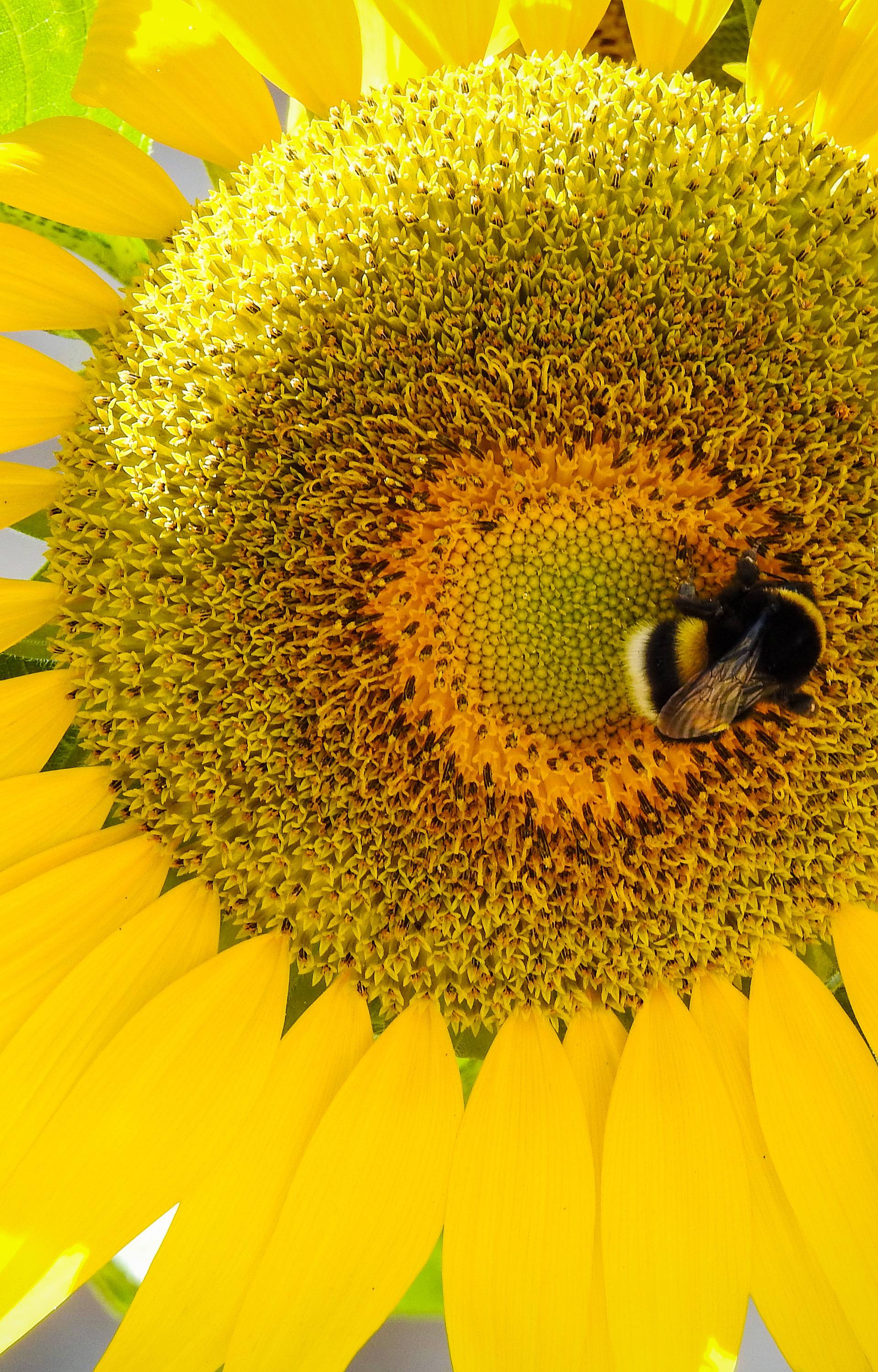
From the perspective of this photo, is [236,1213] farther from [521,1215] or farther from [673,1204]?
[673,1204]

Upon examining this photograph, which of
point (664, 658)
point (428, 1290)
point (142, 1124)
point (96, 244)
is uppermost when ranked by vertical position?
point (96, 244)

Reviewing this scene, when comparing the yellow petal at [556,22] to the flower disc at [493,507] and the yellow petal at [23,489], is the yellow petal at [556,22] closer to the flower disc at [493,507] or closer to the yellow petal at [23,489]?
the flower disc at [493,507]

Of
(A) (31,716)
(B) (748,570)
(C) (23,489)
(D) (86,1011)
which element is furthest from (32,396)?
(B) (748,570)

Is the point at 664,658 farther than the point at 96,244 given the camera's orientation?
No

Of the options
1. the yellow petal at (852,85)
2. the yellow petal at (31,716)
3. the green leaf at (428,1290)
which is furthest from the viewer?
the green leaf at (428,1290)

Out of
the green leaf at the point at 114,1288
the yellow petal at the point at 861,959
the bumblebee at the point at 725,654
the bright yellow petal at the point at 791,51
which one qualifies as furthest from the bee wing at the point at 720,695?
the green leaf at the point at 114,1288

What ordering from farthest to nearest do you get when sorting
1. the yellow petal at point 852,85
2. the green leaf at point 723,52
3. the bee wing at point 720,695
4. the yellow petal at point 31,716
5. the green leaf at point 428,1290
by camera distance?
1. the green leaf at point 428,1290
2. the green leaf at point 723,52
3. the yellow petal at point 31,716
4. the yellow petal at point 852,85
5. the bee wing at point 720,695

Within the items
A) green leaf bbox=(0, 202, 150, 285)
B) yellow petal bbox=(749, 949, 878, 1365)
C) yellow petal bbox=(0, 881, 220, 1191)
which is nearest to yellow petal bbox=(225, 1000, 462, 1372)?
yellow petal bbox=(0, 881, 220, 1191)

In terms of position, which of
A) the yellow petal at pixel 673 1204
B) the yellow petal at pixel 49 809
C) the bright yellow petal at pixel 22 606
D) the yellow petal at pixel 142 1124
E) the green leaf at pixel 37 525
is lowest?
the yellow petal at pixel 673 1204
